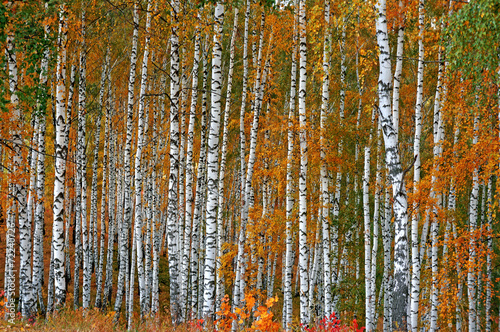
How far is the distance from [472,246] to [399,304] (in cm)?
553

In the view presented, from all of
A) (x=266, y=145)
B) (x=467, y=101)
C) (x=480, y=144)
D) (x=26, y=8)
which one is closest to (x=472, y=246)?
(x=480, y=144)

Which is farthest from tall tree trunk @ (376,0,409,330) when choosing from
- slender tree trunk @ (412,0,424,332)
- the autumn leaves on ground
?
slender tree trunk @ (412,0,424,332)

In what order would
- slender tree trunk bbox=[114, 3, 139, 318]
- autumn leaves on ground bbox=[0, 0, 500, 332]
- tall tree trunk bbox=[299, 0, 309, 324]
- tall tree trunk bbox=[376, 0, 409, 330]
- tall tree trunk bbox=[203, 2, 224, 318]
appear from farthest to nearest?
slender tree trunk bbox=[114, 3, 139, 318] < tall tree trunk bbox=[299, 0, 309, 324] < tall tree trunk bbox=[203, 2, 224, 318] < autumn leaves on ground bbox=[0, 0, 500, 332] < tall tree trunk bbox=[376, 0, 409, 330]

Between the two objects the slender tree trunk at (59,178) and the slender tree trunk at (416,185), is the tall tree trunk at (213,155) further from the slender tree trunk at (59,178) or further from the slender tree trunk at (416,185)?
the slender tree trunk at (416,185)

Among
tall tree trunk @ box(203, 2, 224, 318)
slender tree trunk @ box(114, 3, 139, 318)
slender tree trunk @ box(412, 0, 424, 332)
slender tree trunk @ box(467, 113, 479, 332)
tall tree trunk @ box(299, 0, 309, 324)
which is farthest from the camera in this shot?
slender tree trunk @ box(467, 113, 479, 332)

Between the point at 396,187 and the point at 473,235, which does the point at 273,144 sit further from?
the point at 396,187

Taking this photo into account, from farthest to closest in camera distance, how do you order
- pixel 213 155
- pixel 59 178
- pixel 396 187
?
1. pixel 59 178
2. pixel 213 155
3. pixel 396 187

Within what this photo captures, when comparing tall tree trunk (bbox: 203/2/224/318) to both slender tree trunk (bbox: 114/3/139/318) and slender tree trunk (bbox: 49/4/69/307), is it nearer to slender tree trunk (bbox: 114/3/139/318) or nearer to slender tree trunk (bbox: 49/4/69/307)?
slender tree trunk (bbox: 49/4/69/307)

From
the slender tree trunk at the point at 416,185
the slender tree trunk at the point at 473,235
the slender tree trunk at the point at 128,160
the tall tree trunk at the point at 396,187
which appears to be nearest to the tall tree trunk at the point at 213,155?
the tall tree trunk at the point at 396,187

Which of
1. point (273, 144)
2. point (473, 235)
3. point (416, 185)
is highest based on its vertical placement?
point (273, 144)

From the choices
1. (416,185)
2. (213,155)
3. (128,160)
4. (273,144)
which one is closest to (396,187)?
(213,155)

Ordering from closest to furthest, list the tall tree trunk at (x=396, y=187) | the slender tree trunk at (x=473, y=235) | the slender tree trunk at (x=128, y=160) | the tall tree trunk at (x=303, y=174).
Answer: the tall tree trunk at (x=396, y=187) → the tall tree trunk at (x=303, y=174) → the slender tree trunk at (x=128, y=160) → the slender tree trunk at (x=473, y=235)

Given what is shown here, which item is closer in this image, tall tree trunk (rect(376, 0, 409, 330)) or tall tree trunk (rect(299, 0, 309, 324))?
tall tree trunk (rect(376, 0, 409, 330))

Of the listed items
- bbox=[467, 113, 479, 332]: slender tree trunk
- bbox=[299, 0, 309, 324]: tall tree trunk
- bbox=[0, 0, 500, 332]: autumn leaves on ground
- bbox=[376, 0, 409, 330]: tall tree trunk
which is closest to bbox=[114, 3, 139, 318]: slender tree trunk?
bbox=[0, 0, 500, 332]: autumn leaves on ground
